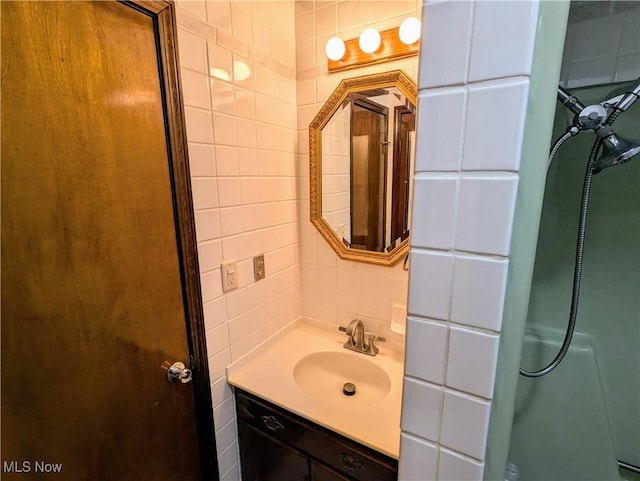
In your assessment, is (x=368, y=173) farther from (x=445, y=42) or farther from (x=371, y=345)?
(x=445, y=42)

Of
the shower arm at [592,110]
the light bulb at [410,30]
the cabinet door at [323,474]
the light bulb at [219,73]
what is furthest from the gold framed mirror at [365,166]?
the cabinet door at [323,474]

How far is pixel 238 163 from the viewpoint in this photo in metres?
1.12

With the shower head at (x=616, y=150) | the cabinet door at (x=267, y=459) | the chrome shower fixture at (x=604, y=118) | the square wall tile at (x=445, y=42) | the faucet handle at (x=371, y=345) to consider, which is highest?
the square wall tile at (x=445, y=42)

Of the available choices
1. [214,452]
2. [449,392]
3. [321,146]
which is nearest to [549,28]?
[449,392]

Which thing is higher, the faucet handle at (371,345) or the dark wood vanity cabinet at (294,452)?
the faucet handle at (371,345)

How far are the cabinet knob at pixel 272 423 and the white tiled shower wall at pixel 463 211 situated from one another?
2.42 feet

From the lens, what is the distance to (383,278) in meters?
1.34

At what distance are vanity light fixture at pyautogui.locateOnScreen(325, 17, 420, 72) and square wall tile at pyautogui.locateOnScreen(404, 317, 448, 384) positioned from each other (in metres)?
0.99

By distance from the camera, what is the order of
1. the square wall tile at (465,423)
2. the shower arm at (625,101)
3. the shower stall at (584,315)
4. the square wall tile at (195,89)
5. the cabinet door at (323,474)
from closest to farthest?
the square wall tile at (465,423) → the shower arm at (625,101) → the shower stall at (584,315) → the square wall tile at (195,89) → the cabinet door at (323,474)

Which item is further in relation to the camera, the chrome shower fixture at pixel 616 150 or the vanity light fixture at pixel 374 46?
the vanity light fixture at pixel 374 46

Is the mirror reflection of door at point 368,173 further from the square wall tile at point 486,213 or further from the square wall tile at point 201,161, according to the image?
the square wall tile at point 486,213

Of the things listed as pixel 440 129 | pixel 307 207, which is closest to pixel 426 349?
pixel 440 129

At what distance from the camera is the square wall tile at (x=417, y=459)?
0.56 meters

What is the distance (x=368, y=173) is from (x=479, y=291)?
0.93 meters
